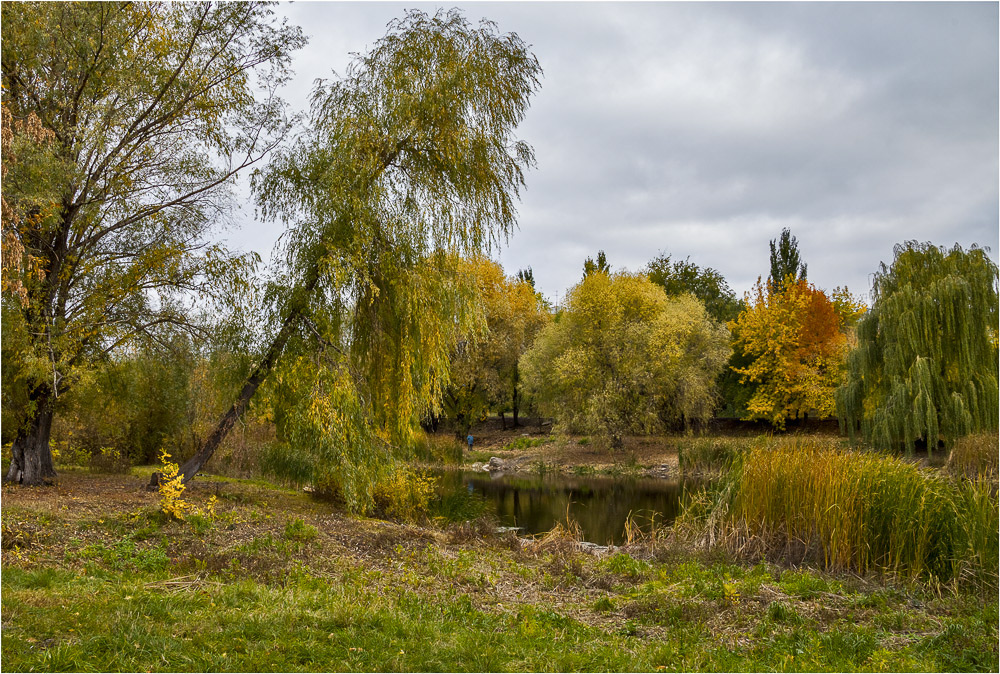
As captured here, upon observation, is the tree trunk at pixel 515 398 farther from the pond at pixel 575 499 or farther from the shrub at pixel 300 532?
the shrub at pixel 300 532

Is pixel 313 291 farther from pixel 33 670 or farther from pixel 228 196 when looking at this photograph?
pixel 33 670

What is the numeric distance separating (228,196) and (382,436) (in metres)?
4.64

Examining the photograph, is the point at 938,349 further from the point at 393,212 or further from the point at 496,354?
the point at 496,354

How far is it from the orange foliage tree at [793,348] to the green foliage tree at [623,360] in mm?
1968

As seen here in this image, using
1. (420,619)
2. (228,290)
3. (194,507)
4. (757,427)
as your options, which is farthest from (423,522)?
(757,427)

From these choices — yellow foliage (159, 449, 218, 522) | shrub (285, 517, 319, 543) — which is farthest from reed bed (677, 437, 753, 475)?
yellow foliage (159, 449, 218, 522)

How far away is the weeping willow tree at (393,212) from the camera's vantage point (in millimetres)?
10172

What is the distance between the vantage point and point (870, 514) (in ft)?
24.9

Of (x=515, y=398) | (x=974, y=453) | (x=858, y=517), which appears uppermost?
(x=515, y=398)

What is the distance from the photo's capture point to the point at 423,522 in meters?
11.7

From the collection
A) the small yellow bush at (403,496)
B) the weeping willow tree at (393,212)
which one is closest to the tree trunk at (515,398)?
the small yellow bush at (403,496)

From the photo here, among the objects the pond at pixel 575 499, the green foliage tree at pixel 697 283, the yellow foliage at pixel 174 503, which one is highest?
the green foliage tree at pixel 697 283

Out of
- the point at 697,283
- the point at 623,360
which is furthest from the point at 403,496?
the point at 697,283

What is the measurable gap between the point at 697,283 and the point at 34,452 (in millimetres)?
Answer: 42402
